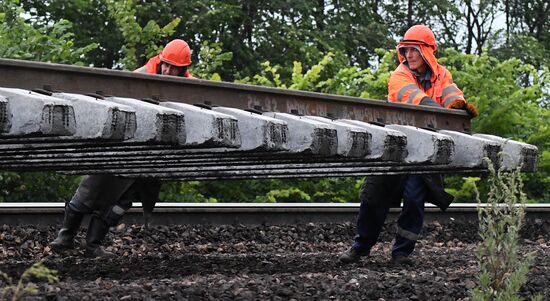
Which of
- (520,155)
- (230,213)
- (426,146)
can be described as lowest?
(230,213)

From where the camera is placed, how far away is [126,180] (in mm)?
9555

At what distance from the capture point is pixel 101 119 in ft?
20.0

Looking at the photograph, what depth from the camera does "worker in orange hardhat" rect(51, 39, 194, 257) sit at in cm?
956

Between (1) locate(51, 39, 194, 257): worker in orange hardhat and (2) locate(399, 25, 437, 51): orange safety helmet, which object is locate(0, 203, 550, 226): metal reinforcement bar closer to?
(1) locate(51, 39, 194, 257): worker in orange hardhat

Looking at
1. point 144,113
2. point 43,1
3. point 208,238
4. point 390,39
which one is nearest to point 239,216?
point 208,238

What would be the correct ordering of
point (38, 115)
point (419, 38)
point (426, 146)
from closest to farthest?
point (38, 115), point (426, 146), point (419, 38)

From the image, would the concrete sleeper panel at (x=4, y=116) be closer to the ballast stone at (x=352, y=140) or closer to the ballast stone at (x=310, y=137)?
the ballast stone at (x=310, y=137)

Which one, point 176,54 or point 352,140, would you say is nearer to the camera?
point 352,140

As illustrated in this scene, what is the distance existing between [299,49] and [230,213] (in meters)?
18.6

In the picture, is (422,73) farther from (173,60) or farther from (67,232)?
(67,232)

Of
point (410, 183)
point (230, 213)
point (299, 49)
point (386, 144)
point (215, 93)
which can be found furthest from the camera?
point (299, 49)

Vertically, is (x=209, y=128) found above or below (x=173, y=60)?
below

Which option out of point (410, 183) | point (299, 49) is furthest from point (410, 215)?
point (299, 49)

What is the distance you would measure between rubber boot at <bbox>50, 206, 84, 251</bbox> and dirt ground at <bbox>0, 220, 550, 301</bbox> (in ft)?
0.28
